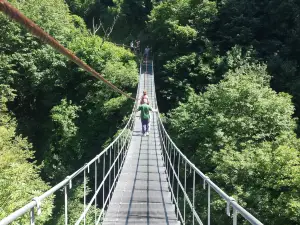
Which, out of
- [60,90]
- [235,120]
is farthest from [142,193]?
[60,90]

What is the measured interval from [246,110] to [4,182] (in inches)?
315

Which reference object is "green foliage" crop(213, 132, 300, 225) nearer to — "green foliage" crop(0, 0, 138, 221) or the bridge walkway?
the bridge walkway

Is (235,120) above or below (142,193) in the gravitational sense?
above

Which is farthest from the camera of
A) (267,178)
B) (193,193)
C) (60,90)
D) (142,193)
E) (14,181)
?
(60,90)

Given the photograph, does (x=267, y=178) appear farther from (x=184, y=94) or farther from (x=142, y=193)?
(x=184, y=94)

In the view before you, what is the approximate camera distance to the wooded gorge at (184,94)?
10.9m

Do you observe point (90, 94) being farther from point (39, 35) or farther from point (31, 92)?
point (39, 35)

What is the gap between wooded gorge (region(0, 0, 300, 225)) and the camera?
10852mm

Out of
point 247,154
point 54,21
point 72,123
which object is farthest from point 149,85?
point 247,154

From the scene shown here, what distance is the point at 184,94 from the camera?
17.9 m

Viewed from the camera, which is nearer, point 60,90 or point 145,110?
point 145,110

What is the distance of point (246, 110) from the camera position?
12617 millimetres

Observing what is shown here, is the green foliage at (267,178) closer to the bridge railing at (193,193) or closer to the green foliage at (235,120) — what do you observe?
the green foliage at (235,120)

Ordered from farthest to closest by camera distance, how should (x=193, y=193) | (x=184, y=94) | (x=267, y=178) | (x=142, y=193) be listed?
(x=184, y=94), (x=267, y=178), (x=142, y=193), (x=193, y=193)
